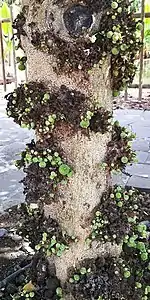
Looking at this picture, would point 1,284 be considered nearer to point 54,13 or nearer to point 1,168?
point 54,13

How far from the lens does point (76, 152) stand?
1.30 m

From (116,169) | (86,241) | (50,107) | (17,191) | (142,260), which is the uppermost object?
(50,107)

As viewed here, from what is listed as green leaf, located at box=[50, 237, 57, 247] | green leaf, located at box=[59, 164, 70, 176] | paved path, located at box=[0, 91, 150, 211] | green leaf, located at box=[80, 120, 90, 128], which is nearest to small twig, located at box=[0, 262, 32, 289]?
green leaf, located at box=[50, 237, 57, 247]

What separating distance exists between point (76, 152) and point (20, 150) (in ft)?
8.00

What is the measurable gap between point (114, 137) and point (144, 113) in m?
3.81

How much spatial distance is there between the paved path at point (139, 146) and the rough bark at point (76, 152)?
1390mm

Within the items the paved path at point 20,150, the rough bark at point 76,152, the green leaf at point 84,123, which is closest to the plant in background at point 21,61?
the rough bark at point 76,152

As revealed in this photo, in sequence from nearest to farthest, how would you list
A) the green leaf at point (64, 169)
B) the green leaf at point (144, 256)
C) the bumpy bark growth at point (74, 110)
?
the bumpy bark growth at point (74, 110)
the green leaf at point (64, 169)
the green leaf at point (144, 256)

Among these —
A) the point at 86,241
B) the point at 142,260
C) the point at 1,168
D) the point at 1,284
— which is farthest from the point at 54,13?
the point at 1,168

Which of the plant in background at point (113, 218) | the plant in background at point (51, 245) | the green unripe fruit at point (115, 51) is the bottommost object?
the plant in background at point (51, 245)

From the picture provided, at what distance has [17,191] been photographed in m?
2.82

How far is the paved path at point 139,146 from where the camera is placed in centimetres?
287

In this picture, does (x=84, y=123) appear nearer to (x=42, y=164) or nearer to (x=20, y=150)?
(x=42, y=164)

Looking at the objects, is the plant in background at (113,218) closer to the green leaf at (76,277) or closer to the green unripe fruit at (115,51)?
the green leaf at (76,277)
